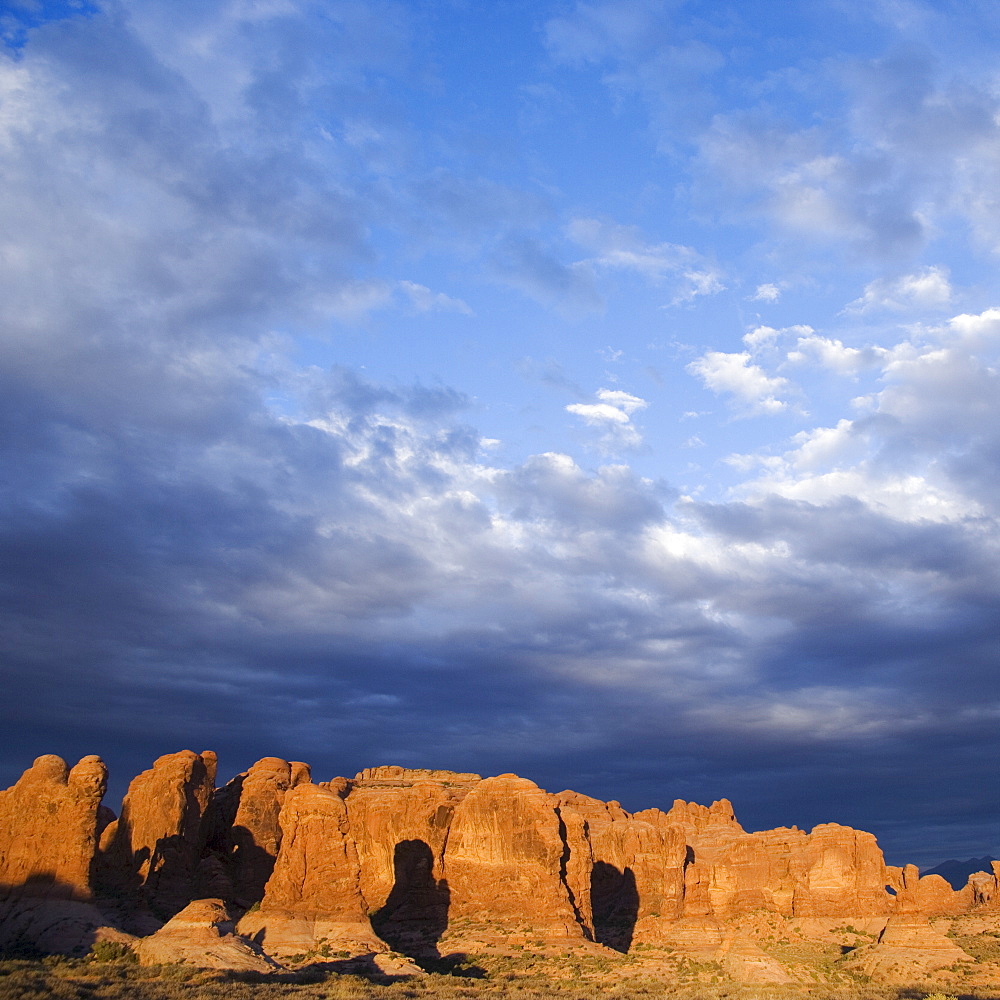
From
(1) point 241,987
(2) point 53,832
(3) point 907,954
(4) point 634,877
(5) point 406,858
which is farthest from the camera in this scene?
(4) point 634,877

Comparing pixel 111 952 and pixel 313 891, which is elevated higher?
pixel 313 891

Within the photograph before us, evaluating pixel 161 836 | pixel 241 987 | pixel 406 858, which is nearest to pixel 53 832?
pixel 161 836

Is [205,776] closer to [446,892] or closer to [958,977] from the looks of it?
[446,892]

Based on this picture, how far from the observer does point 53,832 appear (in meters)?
73.2

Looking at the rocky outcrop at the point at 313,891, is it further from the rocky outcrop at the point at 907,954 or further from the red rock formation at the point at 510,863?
the rocky outcrop at the point at 907,954

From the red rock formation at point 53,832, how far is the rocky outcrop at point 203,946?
18.1 m

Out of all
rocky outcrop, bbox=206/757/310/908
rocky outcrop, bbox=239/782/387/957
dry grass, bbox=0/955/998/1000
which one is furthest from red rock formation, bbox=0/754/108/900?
rocky outcrop, bbox=206/757/310/908

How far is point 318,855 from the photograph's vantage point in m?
83.9

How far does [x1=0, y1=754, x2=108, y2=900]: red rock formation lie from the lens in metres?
71.2

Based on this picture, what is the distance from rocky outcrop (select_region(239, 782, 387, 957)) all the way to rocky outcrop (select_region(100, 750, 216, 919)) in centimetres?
1445

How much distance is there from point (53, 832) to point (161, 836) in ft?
72.3

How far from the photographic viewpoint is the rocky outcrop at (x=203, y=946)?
53281 mm

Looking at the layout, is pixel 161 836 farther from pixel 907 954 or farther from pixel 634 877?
pixel 907 954

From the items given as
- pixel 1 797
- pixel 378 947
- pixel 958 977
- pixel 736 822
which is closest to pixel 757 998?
pixel 378 947
